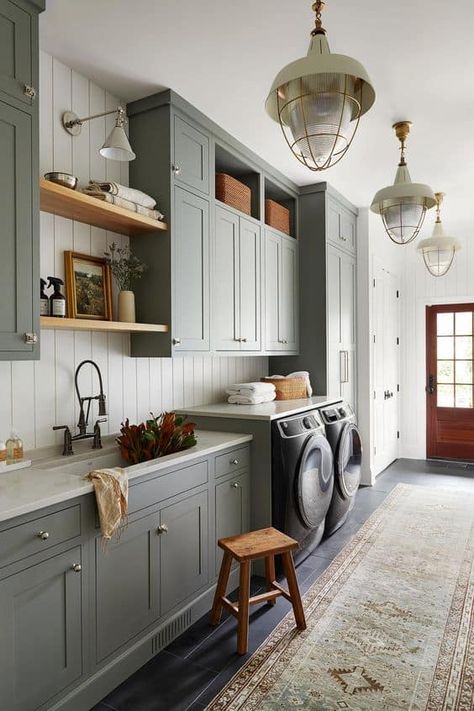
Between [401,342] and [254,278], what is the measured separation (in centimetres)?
346

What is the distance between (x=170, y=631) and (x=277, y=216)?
3.06m

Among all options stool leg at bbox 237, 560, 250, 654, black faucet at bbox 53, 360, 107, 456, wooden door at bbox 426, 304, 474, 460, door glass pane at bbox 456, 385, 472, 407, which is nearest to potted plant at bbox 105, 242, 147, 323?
black faucet at bbox 53, 360, 107, 456

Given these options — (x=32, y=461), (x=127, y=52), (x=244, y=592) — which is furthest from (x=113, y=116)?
(x=244, y=592)

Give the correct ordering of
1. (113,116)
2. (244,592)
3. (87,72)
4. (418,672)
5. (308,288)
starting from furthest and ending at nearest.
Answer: (308,288), (113,116), (87,72), (244,592), (418,672)

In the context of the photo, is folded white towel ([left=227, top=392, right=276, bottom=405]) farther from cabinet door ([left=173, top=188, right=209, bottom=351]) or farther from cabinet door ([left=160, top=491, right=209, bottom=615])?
cabinet door ([left=160, top=491, right=209, bottom=615])

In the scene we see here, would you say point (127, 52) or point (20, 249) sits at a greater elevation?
point (127, 52)

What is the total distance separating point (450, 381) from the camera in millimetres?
6184

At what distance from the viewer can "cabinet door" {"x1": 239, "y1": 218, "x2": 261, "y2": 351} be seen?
3463 mm

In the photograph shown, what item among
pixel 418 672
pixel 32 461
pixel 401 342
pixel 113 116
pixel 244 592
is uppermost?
pixel 113 116

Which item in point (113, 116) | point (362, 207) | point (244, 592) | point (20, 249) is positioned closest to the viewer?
point (20, 249)

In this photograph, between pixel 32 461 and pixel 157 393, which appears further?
pixel 157 393

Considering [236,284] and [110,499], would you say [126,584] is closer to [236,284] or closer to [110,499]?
[110,499]

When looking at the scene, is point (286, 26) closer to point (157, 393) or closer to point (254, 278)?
point (254, 278)

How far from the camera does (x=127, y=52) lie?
236 centimetres
